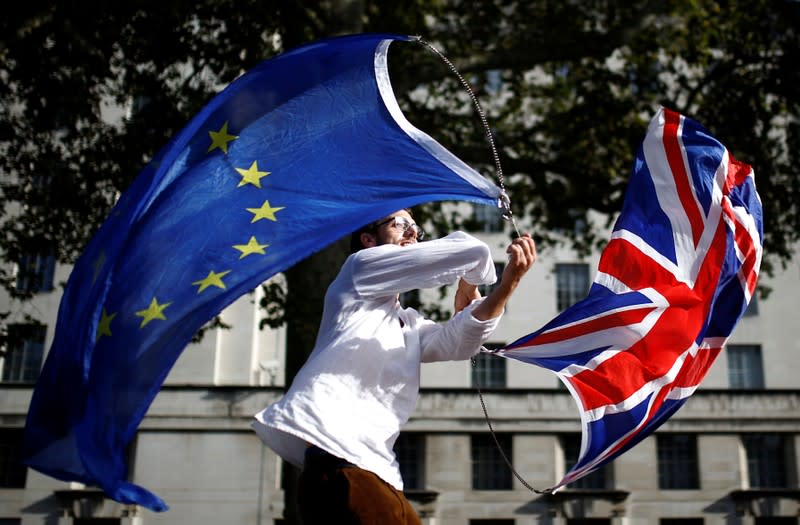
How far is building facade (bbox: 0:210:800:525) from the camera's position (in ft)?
103

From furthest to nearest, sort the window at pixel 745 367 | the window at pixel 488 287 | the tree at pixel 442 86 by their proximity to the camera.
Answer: the window at pixel 745 367 → the tree at pixel 442 86 → the window at pixel 488 287

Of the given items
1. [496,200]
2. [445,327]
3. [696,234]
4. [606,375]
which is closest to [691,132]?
[696,234]

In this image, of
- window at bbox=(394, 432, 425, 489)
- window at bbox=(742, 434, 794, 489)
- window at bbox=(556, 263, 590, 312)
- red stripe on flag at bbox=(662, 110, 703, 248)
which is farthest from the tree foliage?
window at bbox=(742, 434, 794, 489)

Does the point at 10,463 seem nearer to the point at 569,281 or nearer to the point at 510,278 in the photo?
the point at 569,281

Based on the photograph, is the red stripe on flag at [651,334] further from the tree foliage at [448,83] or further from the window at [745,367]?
the window at [745,367]

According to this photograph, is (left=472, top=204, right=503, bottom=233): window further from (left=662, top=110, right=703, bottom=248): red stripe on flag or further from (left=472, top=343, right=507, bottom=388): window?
(left=662, top=110, right=703, bottom=248): red stripe on flag

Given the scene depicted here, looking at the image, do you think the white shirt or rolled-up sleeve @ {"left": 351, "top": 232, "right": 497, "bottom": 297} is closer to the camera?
the white shirt

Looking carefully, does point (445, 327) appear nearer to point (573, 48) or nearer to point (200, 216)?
point (200, 216)

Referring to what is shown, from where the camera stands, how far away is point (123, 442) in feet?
16.4

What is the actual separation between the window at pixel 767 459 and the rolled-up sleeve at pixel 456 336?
105ft

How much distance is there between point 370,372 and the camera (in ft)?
14.7

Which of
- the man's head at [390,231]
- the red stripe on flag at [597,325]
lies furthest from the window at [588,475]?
the man's head at [390,231]

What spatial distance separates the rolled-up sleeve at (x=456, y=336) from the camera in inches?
180

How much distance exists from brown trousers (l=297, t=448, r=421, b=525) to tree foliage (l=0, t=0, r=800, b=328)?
1147cm
